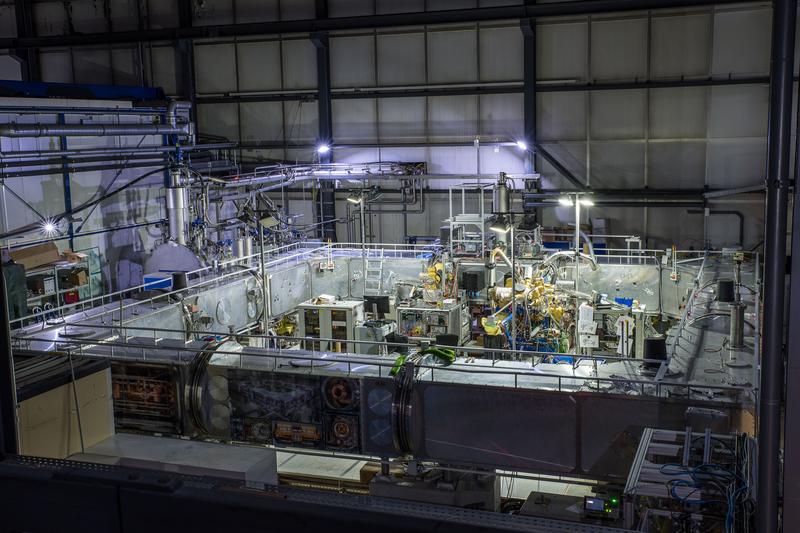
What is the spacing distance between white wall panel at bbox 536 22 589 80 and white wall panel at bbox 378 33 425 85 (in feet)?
11.2

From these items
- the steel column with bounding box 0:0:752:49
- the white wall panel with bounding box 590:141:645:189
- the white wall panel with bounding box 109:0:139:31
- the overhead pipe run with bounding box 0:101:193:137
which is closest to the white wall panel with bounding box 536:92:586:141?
the white wall panel with bounding box 590:141:645:189

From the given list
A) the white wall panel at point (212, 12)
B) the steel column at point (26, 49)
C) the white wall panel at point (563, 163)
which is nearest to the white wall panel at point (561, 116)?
the white wall panel at point (563, 163)

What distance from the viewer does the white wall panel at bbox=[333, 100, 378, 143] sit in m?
23.8

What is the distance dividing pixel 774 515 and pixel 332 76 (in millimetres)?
20841

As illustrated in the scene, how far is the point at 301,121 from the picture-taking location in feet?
80.4

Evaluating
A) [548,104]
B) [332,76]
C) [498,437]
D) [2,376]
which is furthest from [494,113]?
[2,376]

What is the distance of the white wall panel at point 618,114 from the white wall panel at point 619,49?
475mm

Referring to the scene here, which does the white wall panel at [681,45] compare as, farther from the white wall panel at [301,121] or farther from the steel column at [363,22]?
the white wall panel at [301,121]

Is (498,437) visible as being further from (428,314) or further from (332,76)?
(332,76)

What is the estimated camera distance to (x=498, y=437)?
8648 mm

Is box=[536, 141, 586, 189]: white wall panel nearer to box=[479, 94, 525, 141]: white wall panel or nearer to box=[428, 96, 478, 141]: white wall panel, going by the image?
box=[479, 94, 525, 141]: white wall panel

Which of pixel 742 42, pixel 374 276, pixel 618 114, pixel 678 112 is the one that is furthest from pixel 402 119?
pixel 742 42

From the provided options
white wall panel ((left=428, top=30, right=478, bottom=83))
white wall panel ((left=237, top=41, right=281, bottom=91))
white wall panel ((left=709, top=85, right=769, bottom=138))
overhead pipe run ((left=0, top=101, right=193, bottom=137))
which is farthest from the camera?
white wall panel ((left=237, top=41, right=281, bottom=91))

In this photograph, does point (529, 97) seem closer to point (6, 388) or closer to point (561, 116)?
point (561, 116)
